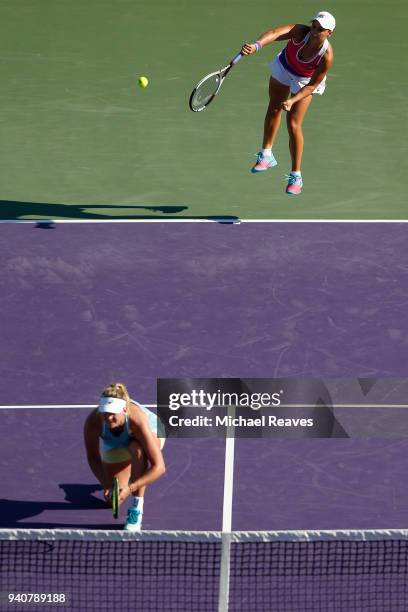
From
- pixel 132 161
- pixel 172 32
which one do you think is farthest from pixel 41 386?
pixel 172 32

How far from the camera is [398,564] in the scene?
363 inches

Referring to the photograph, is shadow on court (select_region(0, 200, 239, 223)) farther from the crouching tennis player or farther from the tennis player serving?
the crouching tennis player

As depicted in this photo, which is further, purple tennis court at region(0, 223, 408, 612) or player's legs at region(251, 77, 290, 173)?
player's legs at region(251, 77, 290, 173)

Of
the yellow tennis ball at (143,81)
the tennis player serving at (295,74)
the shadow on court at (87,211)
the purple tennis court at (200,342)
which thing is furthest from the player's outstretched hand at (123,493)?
the yellow tennis ball at (143,81)

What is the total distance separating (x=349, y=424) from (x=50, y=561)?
343 cm

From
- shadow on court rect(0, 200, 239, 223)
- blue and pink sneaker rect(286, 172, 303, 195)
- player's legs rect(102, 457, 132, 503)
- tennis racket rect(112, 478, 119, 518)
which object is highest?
blue and pink sneaker rect(286, 172, 303, 195)

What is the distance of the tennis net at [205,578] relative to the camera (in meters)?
8.96

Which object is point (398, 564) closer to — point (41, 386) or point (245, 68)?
point (41, 386)

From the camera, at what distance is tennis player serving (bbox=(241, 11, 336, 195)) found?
14586mm

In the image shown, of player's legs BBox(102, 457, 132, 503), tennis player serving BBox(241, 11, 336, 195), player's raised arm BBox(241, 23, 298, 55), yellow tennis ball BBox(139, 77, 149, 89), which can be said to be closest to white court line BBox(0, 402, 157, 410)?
player's legs BBox(102, 457, 132, 503)

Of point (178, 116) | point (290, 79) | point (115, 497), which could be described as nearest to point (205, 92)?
point (290, 79)

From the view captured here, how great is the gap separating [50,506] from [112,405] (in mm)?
1300

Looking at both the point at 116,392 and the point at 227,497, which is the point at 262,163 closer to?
the point at 227,497

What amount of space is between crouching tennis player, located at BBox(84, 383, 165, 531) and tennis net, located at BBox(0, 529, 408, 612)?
20.5 inches
